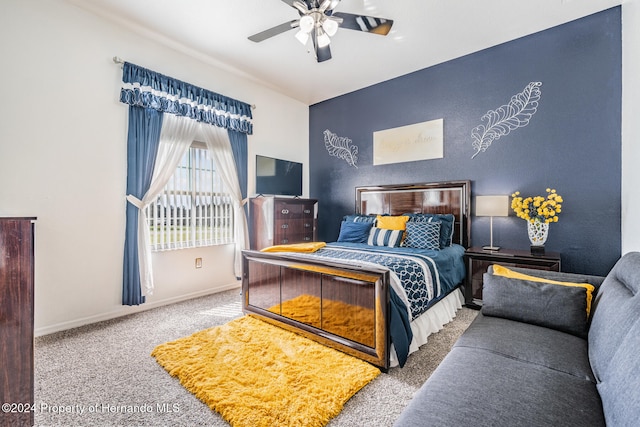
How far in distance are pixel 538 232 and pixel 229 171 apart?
12.1 feet

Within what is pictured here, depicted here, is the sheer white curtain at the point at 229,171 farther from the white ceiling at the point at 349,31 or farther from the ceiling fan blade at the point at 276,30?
the ceiling fan blade at the point at 276,30

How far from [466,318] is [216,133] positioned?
3.66 m

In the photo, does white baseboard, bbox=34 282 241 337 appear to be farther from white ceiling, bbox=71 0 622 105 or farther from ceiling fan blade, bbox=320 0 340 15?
ceiling fan blade, bbox=320 0 340 15

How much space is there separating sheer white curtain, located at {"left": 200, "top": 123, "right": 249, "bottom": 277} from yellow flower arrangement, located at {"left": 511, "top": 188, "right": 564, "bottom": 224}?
3260 millimetres

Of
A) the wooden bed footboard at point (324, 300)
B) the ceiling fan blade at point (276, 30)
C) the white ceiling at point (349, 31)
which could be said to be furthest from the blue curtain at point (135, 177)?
the ceiling fan blade at point (276, 30)

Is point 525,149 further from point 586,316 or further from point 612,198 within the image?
point 586,316

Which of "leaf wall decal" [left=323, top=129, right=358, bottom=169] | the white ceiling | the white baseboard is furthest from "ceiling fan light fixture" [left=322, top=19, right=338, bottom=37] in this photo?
the white baseboard

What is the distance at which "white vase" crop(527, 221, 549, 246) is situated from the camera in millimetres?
2898

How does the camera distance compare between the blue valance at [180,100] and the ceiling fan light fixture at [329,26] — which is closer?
the ceiling fan light fixture at [329,26]

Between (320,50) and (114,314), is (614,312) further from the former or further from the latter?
(114,314)

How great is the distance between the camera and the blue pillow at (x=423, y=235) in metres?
3.17

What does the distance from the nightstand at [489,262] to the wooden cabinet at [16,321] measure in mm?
3403

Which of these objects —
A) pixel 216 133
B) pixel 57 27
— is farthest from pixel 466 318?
pixel 57 27

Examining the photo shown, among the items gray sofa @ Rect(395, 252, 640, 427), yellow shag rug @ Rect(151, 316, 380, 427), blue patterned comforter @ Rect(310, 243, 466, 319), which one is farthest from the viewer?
blue patterned comforter @ Rect(310, 243, 466, 319)
